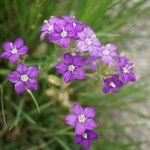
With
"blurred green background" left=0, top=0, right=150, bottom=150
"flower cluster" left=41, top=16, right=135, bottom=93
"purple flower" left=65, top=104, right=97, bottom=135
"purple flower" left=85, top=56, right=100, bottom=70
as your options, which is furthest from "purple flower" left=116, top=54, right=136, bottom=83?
"blurred green background" left=0, top=0, right=150, bottom=150

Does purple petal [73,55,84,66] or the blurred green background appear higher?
the blurred green background

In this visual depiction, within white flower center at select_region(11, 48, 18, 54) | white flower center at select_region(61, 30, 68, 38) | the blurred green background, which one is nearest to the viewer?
white flower center at select_region(61, 30, 68, 38)

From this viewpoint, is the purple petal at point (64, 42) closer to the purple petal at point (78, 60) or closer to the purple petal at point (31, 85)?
the purple petal at point (78, 60)

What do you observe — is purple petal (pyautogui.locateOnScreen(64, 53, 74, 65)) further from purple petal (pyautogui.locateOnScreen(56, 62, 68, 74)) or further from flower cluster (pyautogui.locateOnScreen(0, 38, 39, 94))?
flower cluster (pyautogui.locateOnScreen(0, 38, 39, 94))

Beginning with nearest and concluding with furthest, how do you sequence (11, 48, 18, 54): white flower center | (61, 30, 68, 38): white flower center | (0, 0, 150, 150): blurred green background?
(61, 30, 68, 38): white flower center < (11, 48, 18, 54): white flower center < (0, 0, 150, 150): blurred green background

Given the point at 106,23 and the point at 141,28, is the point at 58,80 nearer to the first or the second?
the point at 106,23

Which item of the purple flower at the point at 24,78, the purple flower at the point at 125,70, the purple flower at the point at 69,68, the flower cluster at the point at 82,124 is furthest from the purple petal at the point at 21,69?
the purple flower at the point at 125,70

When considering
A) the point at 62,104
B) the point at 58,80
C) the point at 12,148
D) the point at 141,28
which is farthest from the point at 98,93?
the point at 141,28
